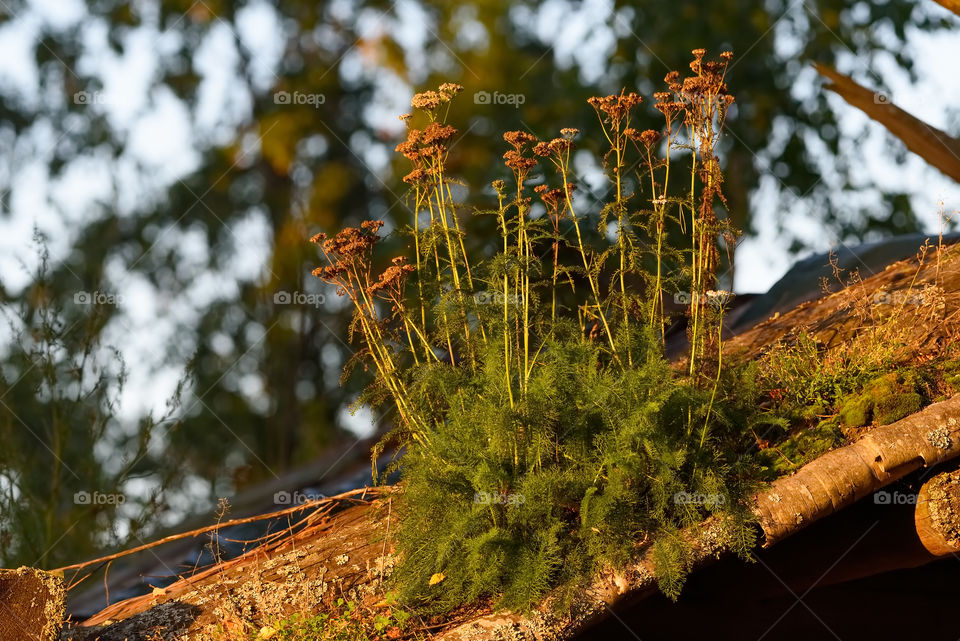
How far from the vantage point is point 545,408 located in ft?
12.2

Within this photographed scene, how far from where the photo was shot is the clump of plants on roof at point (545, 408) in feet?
12.1

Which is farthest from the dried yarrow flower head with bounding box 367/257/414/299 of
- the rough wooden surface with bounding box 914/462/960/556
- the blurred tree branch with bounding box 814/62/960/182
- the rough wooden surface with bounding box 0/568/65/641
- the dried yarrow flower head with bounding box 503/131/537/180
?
the blurred tree branch with bounding box 814/62/960/182

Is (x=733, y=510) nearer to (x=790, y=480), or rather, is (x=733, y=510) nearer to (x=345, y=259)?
(x=790, y=480)

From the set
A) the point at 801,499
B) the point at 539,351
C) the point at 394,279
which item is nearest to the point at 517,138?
the point at 394,279

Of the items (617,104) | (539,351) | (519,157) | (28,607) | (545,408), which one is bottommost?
Result: (28,607)

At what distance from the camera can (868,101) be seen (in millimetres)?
6402

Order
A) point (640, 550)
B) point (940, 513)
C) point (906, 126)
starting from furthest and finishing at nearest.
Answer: point (906, 126), point (940, 513), point (640, 550)

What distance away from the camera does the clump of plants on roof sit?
367cm

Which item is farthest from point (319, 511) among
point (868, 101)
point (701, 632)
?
point (868, 101)

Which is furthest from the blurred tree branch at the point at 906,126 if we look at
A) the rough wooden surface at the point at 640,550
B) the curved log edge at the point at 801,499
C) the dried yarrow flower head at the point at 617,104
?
the dried yarrow flower head at the point at 617,104

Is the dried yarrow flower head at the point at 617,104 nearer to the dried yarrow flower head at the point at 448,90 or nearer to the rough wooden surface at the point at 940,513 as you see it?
the dried yarrow flower head at the point at 448,90

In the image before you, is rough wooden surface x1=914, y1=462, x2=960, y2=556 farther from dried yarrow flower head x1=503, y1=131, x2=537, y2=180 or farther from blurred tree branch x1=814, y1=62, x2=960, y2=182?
blurred tree branch x1=814, y1=62, x2=960, y2=182

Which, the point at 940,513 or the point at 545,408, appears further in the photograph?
the point at 940,513

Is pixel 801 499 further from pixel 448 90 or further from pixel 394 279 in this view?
pixel 448 90
